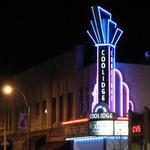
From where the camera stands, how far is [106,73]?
1650 inches

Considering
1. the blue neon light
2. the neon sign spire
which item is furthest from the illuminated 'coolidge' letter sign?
the blue neon light

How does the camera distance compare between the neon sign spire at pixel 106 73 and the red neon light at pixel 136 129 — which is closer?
the red neon light at pixel 136 129

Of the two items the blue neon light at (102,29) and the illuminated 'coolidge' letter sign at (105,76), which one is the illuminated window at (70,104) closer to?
the blue neon light at (102,29)

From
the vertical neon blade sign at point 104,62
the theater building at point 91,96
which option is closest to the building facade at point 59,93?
the theater building at point 91,96

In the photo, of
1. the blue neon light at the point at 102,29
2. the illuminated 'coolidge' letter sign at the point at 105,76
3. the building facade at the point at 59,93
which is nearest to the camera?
the illuminated 'coolidge' letter sign at the point at 105,76

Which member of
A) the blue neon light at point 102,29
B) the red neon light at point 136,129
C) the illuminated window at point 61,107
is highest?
the blue neon light at point 102,29

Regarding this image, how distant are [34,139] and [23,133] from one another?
15.1 ft

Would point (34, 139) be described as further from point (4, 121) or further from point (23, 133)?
point (4, 121)

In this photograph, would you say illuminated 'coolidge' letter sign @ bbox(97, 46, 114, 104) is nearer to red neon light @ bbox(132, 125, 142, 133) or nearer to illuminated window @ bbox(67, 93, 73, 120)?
illuminated window @ bbox(67, 93, 73, 120)

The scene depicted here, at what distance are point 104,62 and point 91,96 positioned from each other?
3.23m

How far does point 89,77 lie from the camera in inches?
1758

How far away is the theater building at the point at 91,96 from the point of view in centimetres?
4169

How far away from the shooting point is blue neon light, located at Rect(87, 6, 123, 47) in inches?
1681

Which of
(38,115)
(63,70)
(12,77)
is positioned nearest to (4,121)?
(12,77)
